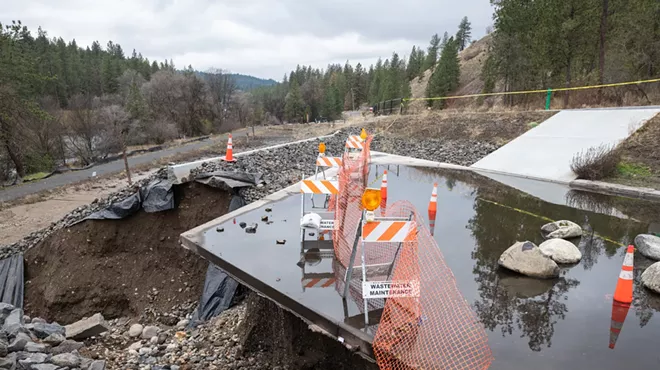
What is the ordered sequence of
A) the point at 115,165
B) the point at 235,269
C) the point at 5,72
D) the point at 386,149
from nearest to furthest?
the point at 235,269
the point at 386,149
the point at 5,72
the point at 115,165

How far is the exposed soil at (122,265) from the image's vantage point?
7.93 m

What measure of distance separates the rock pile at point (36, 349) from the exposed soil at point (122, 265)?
86.1 inches

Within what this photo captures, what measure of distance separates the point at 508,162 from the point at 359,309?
1088cm

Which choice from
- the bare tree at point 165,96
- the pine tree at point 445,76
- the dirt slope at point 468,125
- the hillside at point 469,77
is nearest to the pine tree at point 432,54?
A: the hillside at point 469,77

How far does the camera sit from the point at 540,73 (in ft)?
77.5

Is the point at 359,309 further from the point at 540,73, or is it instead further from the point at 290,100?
the point at 290,100

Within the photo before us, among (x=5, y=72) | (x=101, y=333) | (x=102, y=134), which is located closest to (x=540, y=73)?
(x=101, y=333)

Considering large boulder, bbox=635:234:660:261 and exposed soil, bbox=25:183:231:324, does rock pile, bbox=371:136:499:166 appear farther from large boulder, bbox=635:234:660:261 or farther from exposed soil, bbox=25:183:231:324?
exposed soil, bbox=25:183:231:324

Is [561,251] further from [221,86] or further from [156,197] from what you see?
[221,86]

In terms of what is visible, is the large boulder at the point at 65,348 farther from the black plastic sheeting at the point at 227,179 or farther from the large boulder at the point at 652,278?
the large boulder at the point at 652,278

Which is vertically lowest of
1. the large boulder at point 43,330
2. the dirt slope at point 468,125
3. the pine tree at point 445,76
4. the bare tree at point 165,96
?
the large boulder at point 43,330

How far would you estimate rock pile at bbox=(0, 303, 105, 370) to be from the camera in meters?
3.95

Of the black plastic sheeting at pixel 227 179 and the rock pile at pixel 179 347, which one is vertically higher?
the black plastic sheeting at pixel 227 179

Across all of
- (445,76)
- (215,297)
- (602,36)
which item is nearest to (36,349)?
(215,297)
